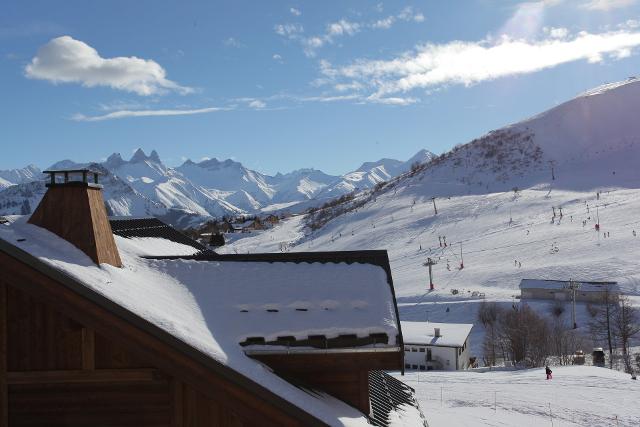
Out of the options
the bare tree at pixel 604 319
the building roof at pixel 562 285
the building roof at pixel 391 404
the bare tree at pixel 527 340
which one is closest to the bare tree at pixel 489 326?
the bare tree at pixel 527 340

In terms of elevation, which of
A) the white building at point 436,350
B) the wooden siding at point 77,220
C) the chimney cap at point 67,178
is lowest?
the white building at point 436,350

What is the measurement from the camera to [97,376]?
6105 mm

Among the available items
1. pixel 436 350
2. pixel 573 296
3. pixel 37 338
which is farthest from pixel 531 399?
pixel 573 296

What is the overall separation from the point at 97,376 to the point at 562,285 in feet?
178

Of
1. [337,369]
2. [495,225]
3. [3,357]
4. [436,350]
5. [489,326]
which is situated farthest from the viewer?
[495,225]

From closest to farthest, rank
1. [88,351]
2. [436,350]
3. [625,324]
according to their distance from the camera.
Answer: [88,351]
[436,350]
[625,324]

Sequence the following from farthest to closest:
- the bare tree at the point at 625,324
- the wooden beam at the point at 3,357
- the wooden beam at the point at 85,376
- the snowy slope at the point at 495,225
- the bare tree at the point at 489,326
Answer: the snowy slope at the point at 495,225, the bare tree at the point at 489,326, the bare tree at the point at 625,324, the wooden beam at the point at 3,357, the wooden beam at the point at 85,376

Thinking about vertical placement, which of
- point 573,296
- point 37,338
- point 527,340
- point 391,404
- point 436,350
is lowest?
point 436,350

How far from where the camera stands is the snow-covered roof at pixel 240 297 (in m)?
6.18

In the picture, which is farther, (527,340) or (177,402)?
(527,340)

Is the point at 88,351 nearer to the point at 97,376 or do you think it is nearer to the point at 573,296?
the point at 97,376

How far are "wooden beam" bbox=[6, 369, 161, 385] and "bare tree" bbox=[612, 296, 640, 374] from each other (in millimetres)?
38222

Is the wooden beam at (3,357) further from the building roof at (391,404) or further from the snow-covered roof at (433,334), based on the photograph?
the snow-covered roof at (433,334)

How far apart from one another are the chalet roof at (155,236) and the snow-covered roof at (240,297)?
6179mm
